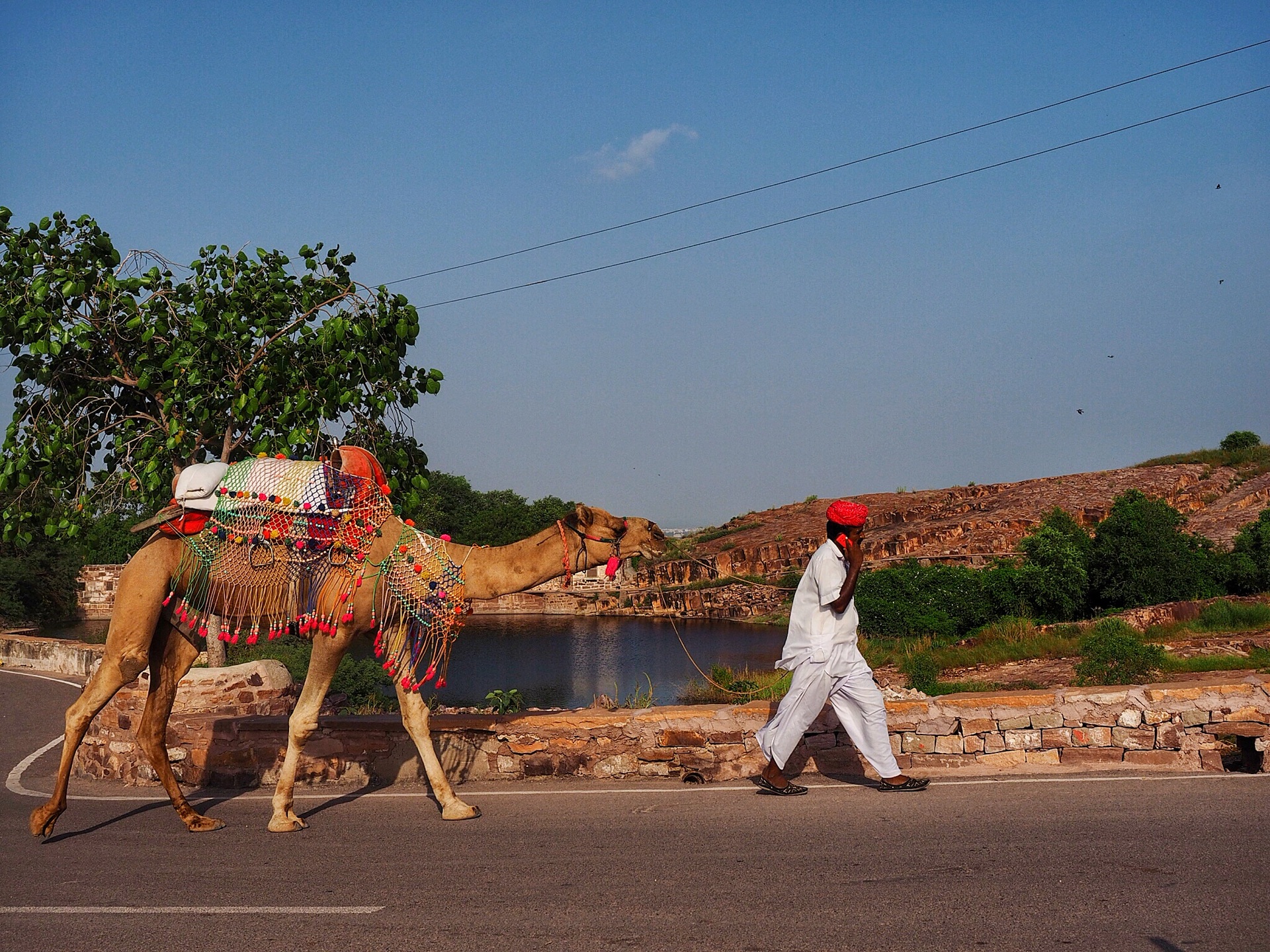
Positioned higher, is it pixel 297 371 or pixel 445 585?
pixel 297 371

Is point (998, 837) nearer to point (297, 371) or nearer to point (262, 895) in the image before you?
point (262, 895)

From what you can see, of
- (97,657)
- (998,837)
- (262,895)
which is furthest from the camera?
(97,657)

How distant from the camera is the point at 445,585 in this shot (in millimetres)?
7961

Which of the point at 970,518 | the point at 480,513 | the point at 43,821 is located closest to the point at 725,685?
the point at 43,821

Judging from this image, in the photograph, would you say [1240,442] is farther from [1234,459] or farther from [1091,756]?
[1091,756]

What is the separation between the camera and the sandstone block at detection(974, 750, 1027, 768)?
8.73m

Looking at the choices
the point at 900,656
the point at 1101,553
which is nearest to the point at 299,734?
the point at 900,656

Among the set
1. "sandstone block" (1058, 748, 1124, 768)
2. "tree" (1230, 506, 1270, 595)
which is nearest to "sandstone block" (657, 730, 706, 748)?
"sandstone block" (1058, 748, 1124, 768)

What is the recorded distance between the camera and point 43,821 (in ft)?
24.7

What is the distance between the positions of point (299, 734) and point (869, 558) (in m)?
33.0

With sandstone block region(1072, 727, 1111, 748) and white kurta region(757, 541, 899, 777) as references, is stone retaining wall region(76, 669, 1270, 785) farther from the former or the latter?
white kurta region(757, 541, 899, 777)

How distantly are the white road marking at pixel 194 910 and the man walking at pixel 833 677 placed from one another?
3.55 meters

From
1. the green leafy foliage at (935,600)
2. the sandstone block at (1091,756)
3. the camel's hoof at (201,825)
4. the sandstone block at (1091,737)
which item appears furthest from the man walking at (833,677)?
the green leafy foliage at (935,600)

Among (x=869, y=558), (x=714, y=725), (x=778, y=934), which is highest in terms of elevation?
(x=869, y=558)
